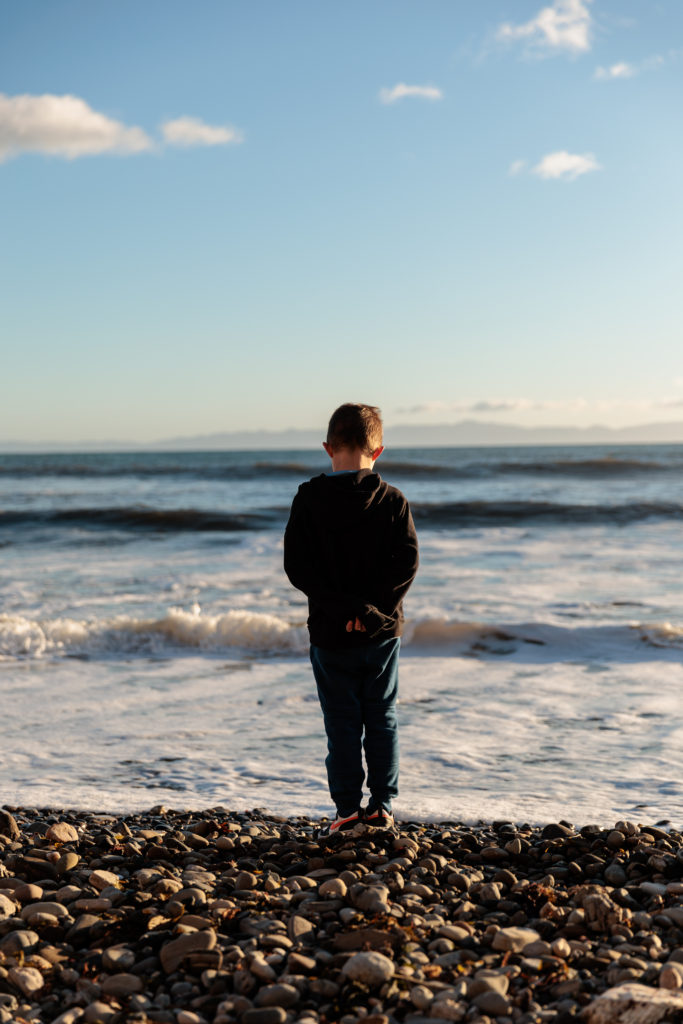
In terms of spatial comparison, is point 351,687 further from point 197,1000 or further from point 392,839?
point 197,1000

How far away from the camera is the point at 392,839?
10.0ft

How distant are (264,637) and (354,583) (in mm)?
4507

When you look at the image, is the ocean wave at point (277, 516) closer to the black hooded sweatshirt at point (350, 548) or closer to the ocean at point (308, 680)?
the ocean at point (308, 680)

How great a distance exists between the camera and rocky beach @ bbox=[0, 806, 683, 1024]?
6.54 feet

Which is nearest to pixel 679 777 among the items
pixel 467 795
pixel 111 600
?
pixel 467 795

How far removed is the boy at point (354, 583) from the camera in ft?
10.7

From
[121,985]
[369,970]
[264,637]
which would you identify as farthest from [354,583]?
[264,637]

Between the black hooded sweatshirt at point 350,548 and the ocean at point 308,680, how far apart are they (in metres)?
1.11

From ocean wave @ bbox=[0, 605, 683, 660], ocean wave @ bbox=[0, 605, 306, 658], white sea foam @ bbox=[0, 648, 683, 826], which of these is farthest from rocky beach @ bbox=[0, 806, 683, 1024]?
ocean wave @ bbox=[0, 605, 306, 658]

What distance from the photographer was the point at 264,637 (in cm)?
762

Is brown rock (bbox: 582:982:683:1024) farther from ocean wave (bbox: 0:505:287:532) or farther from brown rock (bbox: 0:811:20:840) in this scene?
ocean wave (bbox: 0:505:287:532)

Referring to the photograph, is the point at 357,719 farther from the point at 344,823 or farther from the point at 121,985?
the point at 121,985

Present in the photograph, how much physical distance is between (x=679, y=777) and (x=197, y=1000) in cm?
289

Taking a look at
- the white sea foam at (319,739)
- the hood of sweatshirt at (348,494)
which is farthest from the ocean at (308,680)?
the hood of sweatshirt at (348,494)
